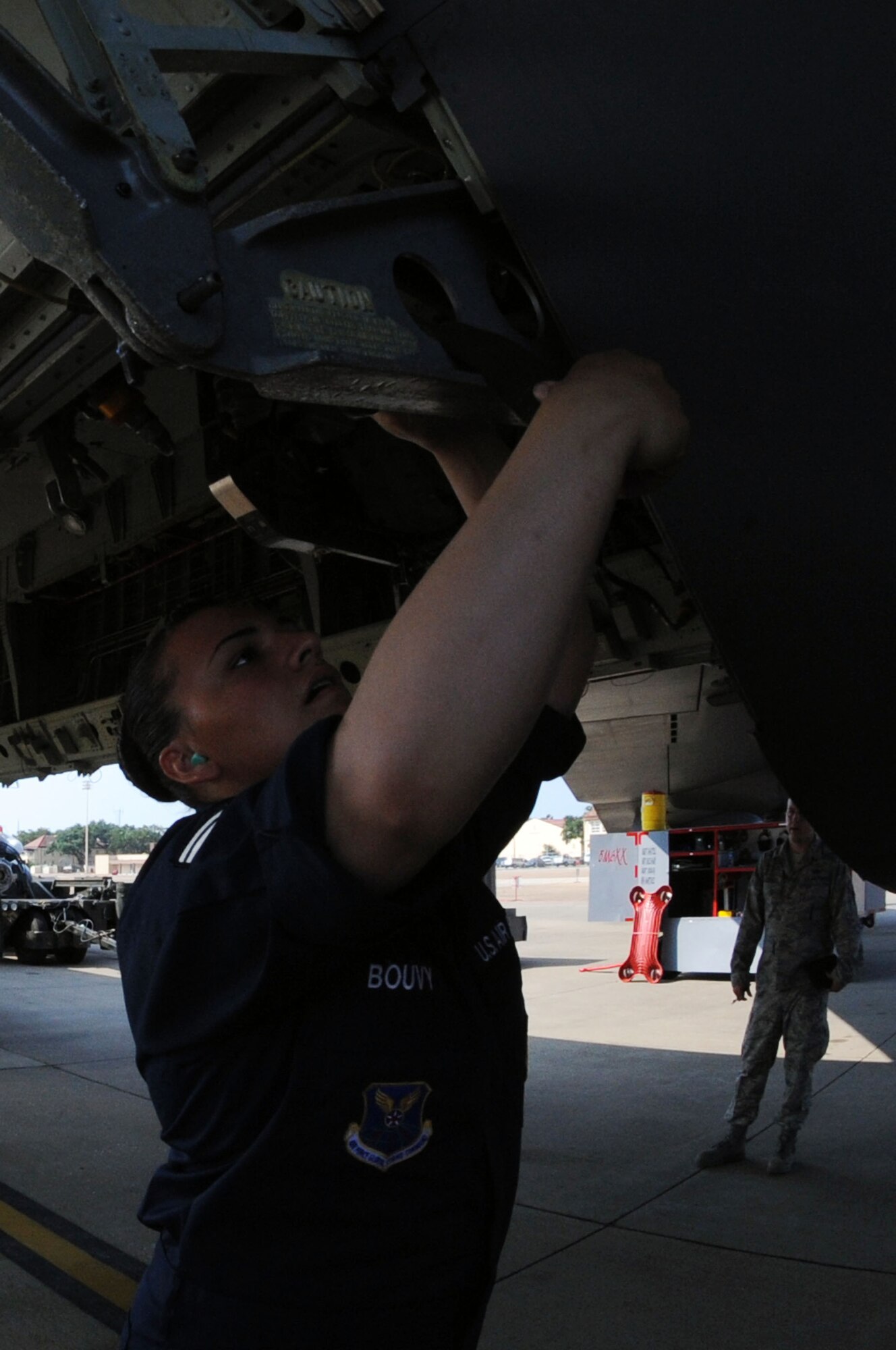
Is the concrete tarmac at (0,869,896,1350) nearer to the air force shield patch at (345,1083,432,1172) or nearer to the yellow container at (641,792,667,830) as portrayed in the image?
the air force shield patch at (345,1083,432,1172)

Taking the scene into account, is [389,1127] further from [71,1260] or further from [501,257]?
[71,1260]

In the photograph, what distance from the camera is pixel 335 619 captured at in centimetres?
419

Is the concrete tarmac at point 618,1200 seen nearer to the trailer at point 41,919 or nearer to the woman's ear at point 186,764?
the woman's ear at point 186,764

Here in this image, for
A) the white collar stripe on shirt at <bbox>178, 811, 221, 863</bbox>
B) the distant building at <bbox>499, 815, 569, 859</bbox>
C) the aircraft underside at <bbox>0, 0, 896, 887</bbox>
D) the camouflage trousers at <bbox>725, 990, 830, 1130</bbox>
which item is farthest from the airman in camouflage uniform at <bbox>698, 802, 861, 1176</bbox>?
the distant building at <bbox>499, 815, 569, 859</bbox>

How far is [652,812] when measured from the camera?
271 inches

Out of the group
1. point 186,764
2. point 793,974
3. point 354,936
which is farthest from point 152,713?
point 793,974

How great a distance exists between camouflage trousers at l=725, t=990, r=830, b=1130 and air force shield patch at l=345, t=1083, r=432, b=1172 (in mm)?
4076

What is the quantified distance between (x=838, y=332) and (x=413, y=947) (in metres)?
1.05

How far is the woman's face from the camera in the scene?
106 cm

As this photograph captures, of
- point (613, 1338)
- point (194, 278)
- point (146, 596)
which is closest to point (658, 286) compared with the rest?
point (194, 278)

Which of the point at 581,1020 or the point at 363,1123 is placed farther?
the point at 581,1020

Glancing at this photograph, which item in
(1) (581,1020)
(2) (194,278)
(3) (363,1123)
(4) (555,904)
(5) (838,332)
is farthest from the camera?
(4) (555,904)

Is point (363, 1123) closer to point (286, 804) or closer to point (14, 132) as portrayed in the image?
point (286, 804)

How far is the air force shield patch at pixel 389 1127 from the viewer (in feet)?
2.99
